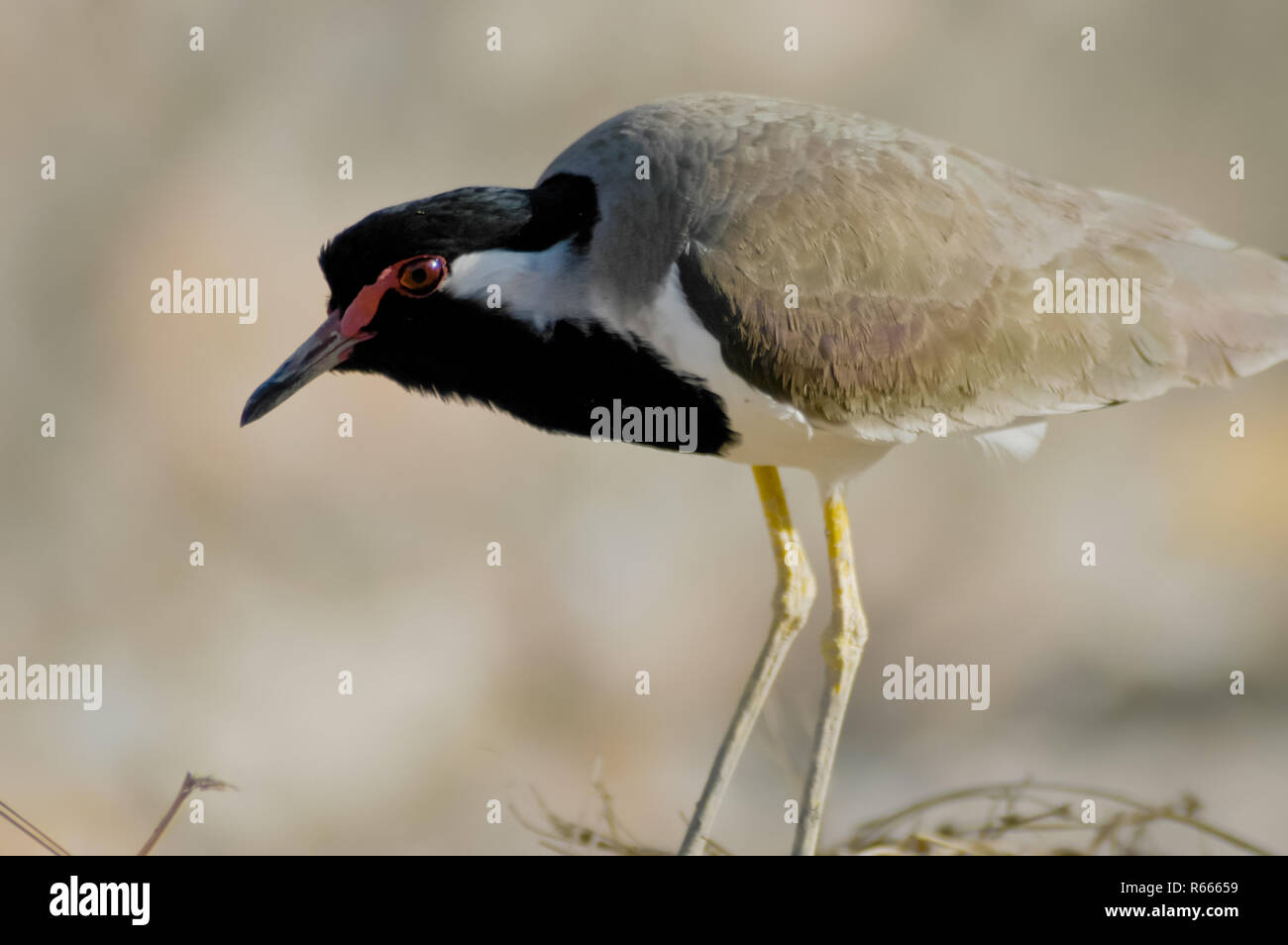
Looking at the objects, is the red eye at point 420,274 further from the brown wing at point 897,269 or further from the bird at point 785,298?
the brown wing at point 897,269

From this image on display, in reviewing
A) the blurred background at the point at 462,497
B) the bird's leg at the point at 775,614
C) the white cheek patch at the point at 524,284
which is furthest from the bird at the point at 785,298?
the blurred background at the point at 462,497

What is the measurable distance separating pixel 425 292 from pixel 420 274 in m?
0.04

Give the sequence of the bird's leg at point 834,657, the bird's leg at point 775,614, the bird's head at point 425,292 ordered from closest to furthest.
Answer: the bird's head at point 425,292
the bird's leg at point 834,657
the bird's leg at point 775,614

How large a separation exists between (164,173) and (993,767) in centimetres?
477

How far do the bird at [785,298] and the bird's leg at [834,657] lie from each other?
1cm

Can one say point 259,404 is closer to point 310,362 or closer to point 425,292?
point 310,362

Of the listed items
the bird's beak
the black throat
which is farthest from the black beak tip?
the black throat

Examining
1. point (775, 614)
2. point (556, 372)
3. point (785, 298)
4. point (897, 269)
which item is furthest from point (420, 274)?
point (775, 614)

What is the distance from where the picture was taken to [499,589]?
20.8 ft

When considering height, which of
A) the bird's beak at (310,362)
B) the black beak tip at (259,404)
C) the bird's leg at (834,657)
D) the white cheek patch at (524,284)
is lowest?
the bird's leg at (834,657)

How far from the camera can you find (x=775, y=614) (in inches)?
129

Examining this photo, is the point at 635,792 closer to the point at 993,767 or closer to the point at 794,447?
the point at 993,767

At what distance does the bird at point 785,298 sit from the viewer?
8.53ft

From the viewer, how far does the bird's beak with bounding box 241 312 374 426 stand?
8.55ft
